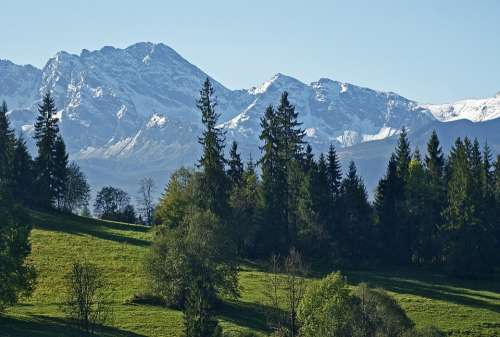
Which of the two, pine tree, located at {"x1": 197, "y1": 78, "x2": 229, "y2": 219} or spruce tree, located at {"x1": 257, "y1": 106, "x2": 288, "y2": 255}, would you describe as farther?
spruce tree, located at {"x1": 257, "y1": 106, "x2": 288, "y2": 255}

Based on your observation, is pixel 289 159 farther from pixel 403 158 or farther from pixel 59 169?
pixel 59 169

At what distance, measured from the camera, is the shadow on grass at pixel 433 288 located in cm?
9156

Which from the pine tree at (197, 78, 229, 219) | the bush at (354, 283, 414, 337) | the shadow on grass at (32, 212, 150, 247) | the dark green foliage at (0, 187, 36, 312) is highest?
the pine tree at (197, 78, 229, 219)

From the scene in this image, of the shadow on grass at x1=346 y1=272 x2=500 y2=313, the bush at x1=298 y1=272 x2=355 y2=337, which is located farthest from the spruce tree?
the bush at x1=298 y1=272 x2=355 y2=337

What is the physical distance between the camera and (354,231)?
385 ft

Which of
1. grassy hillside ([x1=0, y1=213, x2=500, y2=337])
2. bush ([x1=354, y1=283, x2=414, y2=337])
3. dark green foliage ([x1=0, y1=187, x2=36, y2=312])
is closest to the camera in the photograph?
bush ([x1=354, y1=283, x2=414, y2=337])

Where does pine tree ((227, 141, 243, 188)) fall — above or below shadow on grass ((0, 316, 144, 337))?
above

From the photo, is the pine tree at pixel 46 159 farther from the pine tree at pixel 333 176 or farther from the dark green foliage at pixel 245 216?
the pine tree at pixel 333 176

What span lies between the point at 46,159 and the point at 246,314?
5722 centimetres

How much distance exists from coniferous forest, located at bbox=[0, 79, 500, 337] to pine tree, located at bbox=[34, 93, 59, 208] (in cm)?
17

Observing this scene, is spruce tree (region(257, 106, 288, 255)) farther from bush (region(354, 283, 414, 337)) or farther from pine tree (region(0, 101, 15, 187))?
bush (region(354, 283, 414, 337))

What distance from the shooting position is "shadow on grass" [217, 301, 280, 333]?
75.2 metres

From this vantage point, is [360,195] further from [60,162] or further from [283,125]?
[60,162]

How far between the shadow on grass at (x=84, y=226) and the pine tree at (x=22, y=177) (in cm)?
543
